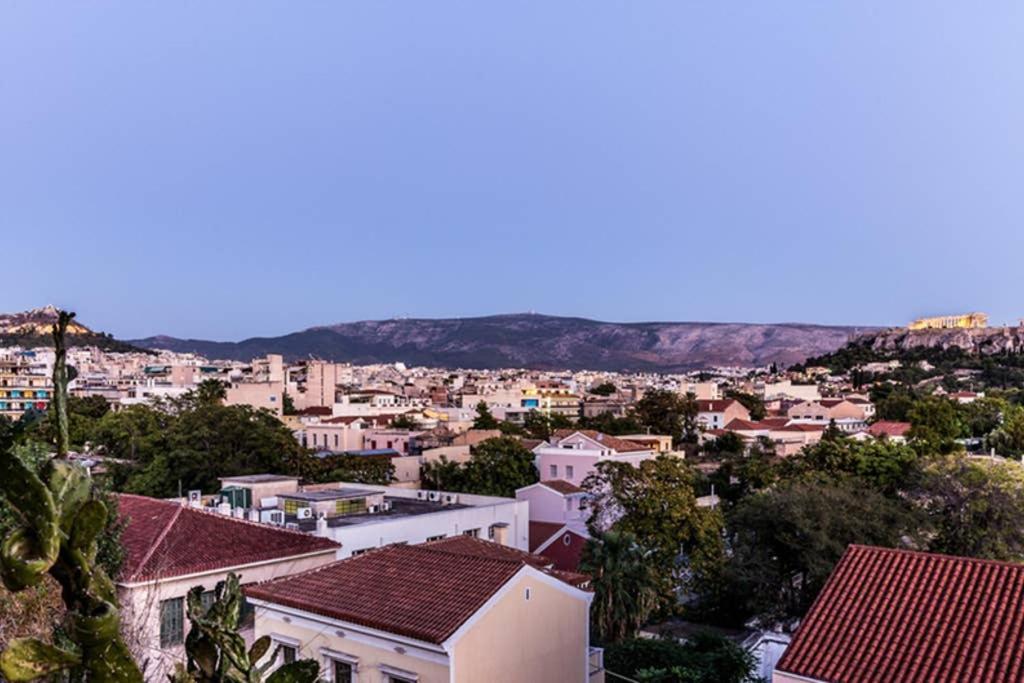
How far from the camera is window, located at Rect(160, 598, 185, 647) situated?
50.1 feet

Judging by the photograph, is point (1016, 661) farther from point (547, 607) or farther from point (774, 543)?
point (774, 543)

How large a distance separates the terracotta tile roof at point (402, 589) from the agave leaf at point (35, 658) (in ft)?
31.6

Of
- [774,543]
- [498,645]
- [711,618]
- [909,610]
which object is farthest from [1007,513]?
[498,645]

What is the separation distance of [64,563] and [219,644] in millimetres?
788

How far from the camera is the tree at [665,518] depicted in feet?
81.7

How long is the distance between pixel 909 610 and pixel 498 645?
562cm

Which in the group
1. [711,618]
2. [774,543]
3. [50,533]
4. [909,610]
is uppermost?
[50,533]

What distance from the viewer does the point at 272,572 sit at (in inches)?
679

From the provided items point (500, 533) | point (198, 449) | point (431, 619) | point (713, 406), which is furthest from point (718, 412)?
point (431, 619)

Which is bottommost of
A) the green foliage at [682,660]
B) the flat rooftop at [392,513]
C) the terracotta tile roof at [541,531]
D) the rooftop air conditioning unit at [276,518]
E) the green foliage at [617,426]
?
the terracotta tile roof at [541,531]

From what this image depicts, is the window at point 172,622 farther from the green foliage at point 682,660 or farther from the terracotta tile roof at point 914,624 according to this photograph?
the terracotta tile roof at point 914,624

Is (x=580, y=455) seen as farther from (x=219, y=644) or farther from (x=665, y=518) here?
(x=219, y=644)

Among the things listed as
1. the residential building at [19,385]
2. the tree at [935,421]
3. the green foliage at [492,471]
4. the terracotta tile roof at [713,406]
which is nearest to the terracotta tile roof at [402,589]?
the green foliage at [492,471]

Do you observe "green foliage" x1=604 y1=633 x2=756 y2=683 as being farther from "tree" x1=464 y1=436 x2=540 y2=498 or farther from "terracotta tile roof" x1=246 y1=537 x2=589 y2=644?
"tree" x1=464 y1=436 x2=540 y2=498
